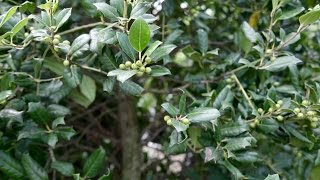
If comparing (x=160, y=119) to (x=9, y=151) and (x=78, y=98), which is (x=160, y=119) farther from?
(x=9, y=151)

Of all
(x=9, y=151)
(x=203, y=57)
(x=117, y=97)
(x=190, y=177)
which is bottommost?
(x=190, y=177)

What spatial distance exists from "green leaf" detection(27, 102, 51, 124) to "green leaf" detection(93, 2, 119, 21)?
1.01 ft

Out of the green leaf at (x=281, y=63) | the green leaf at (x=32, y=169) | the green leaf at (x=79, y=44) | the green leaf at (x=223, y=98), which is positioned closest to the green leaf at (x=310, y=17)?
the green leaf at (x=281, y=63)

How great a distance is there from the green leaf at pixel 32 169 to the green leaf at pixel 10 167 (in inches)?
0.8

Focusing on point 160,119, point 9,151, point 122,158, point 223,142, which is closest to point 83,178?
point 9,151

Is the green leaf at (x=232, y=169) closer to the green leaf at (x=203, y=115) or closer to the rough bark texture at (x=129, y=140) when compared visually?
the green leaf at (x=203, y=115)

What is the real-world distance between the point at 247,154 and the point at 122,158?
0.65m

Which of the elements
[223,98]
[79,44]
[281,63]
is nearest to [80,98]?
[79,44]

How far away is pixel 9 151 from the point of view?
1.19 meters

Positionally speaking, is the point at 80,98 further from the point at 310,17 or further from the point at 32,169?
the point at 310,17

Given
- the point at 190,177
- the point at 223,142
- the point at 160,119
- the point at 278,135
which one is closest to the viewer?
the point at 223,142

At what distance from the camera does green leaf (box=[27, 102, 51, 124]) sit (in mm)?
1136

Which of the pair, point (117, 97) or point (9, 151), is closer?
point (9, 151)

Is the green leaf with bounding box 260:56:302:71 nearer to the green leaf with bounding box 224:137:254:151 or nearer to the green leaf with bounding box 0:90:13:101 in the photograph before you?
the green leaf with bounding box 224:137:254:151
